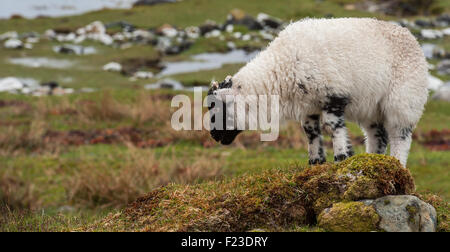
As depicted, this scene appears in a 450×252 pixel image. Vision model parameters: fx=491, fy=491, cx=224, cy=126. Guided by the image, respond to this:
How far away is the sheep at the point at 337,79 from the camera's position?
8.34 meters

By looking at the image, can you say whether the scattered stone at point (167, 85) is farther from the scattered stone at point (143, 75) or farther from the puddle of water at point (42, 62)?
the puddle of water at point (42, 62)

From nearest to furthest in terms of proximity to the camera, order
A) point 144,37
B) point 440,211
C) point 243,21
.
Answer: point 440,211 → point 144,37 → point 243,21

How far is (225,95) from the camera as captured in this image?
8562 millimetres

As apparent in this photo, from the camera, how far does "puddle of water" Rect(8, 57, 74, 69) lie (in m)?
49.1

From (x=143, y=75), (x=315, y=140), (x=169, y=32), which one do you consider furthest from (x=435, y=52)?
(x=315, y=140)

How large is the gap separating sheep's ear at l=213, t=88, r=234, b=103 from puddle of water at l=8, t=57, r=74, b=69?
43358 millimetres

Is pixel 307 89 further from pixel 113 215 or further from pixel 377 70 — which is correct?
pixel 113 215

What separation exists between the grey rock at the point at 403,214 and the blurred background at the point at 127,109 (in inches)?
145

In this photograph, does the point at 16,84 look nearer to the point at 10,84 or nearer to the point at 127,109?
the point at 10,84

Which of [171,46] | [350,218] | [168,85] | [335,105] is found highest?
[171,46]

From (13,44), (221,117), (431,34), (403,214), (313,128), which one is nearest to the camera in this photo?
(403,214)

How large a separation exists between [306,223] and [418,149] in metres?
A: 16.9

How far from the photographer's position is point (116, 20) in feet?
252

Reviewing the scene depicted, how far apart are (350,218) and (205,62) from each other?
4571 centimetres
